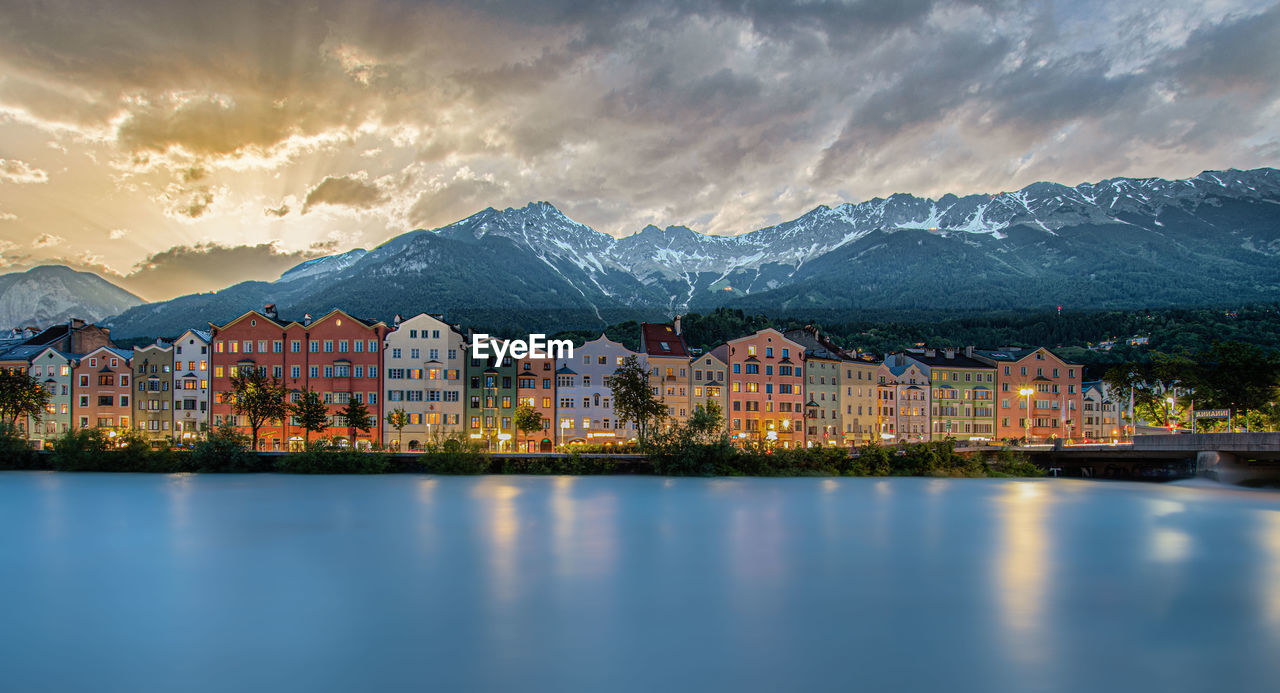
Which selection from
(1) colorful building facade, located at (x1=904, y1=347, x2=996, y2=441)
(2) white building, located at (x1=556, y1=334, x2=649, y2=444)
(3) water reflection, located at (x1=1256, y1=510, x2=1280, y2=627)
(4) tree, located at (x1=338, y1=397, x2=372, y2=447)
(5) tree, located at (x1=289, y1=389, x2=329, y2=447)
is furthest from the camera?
(1) colorful building facade, located at (x1=904, y1=347, x2=996, y2=441)

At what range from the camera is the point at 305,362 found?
6297cm

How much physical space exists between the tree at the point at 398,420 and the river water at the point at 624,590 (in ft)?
34.8

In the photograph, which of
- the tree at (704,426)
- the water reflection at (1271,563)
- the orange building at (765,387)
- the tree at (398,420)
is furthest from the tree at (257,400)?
the water reflection at (1271,563)

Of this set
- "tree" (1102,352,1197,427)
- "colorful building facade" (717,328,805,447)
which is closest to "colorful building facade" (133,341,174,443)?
"colorful building facade" (717,328,805,447)

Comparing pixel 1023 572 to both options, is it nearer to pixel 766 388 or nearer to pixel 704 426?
pixel 704 426

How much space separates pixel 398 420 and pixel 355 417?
319 centimetres

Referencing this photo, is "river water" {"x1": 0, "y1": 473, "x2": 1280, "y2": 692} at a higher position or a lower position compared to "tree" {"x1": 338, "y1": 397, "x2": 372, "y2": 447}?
lower

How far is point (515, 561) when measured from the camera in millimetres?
32594

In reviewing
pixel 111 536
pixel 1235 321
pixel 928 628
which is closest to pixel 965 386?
pixel 928 628

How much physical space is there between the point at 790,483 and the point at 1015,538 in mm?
17324

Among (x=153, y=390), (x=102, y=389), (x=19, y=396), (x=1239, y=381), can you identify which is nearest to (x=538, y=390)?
(x=153, y=390)

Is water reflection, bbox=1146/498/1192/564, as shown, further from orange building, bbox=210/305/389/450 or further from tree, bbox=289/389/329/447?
tree, bbox=289/389/329/447

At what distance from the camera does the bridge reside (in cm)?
5638

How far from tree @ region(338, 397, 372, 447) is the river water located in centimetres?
915
